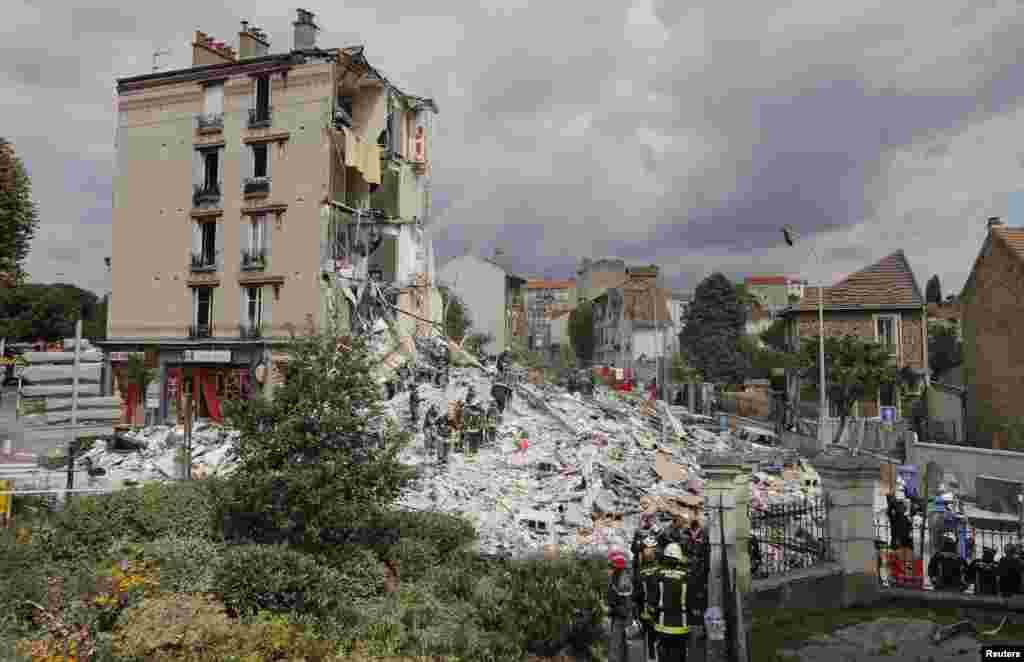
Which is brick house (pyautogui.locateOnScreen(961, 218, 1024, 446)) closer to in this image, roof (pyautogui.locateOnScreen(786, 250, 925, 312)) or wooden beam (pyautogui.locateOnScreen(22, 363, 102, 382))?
roof (pyautogui.locateOnScreen(786, 250, 925, 312))

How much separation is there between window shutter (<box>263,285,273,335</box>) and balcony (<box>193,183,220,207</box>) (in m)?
4.76

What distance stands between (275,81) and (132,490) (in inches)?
928

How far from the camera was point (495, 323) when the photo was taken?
6744 centimetres

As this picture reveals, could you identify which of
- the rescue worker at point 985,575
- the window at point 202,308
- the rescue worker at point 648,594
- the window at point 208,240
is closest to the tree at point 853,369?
the rescue worker at point 985,575

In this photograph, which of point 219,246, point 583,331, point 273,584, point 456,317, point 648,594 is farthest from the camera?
point 583,331

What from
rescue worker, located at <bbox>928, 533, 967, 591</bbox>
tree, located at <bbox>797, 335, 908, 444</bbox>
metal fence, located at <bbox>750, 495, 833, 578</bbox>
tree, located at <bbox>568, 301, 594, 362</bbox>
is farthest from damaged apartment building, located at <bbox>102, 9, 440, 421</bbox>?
tree, located at <bbox>568, 301, 594, 362</bbox>

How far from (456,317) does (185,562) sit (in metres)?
47.8

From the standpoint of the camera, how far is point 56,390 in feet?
34.6

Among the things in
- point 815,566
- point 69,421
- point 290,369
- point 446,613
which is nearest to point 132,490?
point 69,421

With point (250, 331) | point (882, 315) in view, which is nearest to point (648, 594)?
point (250, 331)

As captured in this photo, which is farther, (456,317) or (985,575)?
(456,317)

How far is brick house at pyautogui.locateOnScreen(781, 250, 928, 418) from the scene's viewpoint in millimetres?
38250

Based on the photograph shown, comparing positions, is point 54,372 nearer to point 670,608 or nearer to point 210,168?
point 670,608

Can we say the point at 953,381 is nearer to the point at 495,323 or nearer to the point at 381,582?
the point at 495,323
